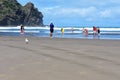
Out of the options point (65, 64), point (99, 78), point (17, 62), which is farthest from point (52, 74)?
point (17, 62)

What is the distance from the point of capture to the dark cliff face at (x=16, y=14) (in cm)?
12838

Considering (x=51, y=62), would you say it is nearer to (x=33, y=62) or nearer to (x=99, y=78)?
(x=33, y=62)

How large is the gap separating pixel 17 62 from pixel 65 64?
199cm

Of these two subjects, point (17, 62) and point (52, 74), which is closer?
point (52, 74)

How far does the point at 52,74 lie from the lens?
1074cm

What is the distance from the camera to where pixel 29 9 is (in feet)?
491

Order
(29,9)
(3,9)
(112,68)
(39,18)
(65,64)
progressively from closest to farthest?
(112,68) < (65,64) < (3,9) < (29,9) < (39,18)

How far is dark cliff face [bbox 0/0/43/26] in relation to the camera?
128m

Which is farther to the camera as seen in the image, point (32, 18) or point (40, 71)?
point (32, 18)

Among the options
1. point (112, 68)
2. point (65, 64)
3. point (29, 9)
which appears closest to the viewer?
point (112, 68)

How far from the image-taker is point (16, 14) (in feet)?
449

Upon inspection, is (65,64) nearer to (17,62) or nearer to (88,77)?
(17,62)

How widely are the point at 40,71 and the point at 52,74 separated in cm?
73

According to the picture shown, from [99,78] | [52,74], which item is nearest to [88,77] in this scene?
[99,78]
